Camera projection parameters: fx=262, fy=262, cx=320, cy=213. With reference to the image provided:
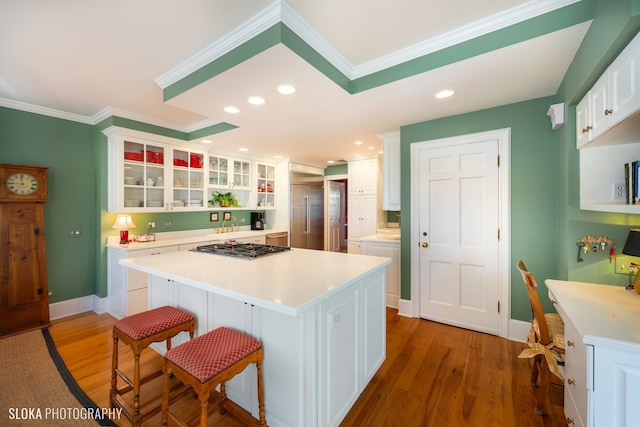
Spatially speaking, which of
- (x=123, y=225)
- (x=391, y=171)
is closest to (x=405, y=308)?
(x=391, y=171)

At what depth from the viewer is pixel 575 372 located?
1347 mm

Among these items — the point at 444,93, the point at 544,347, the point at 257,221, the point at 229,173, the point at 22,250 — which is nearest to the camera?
the point at 544,347

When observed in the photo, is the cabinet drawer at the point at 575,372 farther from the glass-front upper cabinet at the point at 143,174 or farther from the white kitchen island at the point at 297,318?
the glass-front upper cabinet at the point at 143,174

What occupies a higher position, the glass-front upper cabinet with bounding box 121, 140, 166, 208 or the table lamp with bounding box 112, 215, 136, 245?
the glass-front upper cabinet with bounding box 121, 140, 166, 208

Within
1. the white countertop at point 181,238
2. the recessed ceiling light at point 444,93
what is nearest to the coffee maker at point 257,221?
the white countertop at point 181,238

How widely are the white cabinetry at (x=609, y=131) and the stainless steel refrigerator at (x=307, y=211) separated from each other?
439 centimetres

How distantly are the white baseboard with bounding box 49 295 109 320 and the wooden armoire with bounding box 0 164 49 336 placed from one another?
0.23m

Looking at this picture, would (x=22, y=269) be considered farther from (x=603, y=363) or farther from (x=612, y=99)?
(x=612, y=99)

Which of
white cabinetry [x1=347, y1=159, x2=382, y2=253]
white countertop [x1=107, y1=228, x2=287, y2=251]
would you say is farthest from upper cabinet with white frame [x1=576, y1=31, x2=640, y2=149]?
white countertop [x1=107, y1=228, x2=287, y2=251]

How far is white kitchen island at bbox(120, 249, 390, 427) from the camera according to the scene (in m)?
1.37

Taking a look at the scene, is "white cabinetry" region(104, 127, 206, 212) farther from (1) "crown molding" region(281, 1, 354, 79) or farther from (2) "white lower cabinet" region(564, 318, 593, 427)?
(2) "white lower cabinet" region(564, 318, 593, 427)

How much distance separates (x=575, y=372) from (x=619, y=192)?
1.15m

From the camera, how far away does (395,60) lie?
6.59 ft

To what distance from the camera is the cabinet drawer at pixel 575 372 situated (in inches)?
47.8
